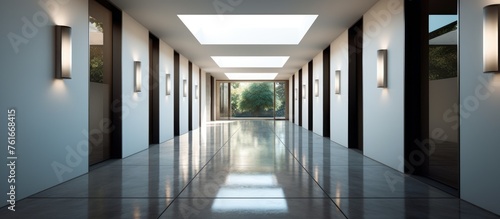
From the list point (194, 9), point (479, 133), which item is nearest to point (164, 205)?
point (479, 133)

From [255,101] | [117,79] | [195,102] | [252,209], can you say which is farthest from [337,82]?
[255,101]

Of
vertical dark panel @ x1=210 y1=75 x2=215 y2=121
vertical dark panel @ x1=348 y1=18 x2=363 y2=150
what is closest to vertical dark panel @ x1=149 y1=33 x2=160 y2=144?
vertical dark panel @ x1=348 y1=18 x2=363 y2=150

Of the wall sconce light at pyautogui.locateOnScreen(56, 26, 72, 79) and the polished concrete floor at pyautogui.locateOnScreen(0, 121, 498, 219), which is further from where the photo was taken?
the wall sconce light at pyautogui.locateOnScreen(56, 26, 72, 79)

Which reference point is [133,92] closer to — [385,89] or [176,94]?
[176,94]

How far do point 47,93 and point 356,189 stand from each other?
4.30 m

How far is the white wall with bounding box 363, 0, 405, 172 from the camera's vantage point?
225 inches

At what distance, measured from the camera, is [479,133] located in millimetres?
3730

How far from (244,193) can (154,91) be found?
6553 mm

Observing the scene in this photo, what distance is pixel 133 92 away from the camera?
25.7 ft

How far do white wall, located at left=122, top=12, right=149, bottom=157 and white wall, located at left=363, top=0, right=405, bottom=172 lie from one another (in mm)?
5234

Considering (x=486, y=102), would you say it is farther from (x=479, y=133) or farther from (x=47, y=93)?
(x=47, y=93)

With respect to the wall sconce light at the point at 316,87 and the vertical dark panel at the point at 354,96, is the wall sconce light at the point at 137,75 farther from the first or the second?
the wall sconce light at the point at 316,87

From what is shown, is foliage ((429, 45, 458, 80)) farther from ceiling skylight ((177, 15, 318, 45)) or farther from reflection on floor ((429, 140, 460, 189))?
ceiling skylight ((177, 15, 318, 45))

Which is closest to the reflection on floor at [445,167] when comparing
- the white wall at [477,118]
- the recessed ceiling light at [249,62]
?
the white wall at [477,118]
